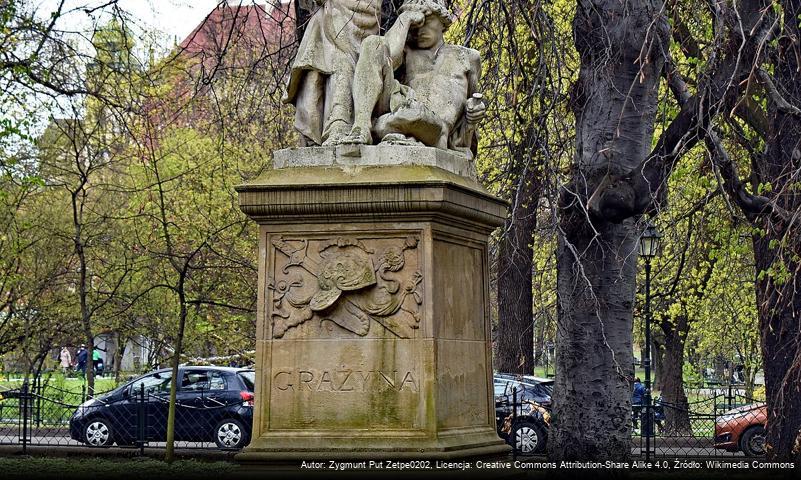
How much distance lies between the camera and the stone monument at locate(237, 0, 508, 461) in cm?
652

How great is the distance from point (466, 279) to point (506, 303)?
15928mm

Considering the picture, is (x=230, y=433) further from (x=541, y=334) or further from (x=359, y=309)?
(x=359, y=309)

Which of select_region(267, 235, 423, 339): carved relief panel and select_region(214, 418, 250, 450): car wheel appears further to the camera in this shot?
select_region(214, 418, 250, 450): car wheel

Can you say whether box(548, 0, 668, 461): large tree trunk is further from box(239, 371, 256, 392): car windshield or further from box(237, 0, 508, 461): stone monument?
box(239, 371, 256, 392): car windshield

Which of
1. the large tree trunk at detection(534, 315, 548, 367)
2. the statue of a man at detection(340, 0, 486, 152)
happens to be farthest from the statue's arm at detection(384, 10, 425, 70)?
the large tree trunk at detection(534, 315, 548, 367)

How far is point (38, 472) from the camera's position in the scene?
481 inches

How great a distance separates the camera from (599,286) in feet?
41.8

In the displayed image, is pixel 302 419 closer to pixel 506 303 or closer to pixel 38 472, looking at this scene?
pixel 38 472

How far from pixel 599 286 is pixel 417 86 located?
19.4 feet

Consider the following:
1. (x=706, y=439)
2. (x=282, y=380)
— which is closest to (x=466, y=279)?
(x=282, y=380)

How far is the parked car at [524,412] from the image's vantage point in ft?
61.2

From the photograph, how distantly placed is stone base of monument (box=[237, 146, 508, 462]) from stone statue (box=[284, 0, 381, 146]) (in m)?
0.40

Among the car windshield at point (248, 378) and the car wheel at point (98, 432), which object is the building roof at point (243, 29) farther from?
the car wheel at point (98, 432)

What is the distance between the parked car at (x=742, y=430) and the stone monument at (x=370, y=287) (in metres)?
14.0
